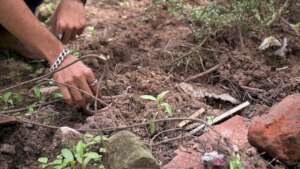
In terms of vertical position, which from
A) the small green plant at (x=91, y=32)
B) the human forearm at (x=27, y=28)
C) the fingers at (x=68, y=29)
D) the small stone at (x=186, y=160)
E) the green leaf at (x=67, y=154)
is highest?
the human forearm at (x=27, y=28)

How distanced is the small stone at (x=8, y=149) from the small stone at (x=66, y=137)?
162 mm

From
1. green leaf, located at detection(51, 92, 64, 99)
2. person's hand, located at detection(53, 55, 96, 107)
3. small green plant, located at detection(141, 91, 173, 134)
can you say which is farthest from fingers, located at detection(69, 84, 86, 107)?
small green plant, located at detection(141, 91, 173, 134)

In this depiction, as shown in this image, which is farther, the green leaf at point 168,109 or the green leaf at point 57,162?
the green leaf at point 168,109

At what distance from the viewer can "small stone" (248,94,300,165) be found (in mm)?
2225

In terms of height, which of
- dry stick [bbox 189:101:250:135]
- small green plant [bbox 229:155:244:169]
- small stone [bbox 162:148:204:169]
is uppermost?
small green plant [bbox 229:155:244:169]

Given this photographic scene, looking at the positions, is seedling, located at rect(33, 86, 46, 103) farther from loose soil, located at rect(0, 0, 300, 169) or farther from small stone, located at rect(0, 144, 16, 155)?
small stone, located at rect(0, 144, 16, 155)

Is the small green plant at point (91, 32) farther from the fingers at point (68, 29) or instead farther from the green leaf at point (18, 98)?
the green leaf at point (18, 98)

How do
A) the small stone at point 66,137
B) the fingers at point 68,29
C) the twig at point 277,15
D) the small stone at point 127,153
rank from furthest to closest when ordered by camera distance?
the twig at point 277,15 < the fingers at point 68,29 < the small stone at point 66,137 < the small stone at point 127,153

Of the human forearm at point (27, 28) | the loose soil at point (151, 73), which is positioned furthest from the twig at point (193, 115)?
the human forearm at point (27, 28)

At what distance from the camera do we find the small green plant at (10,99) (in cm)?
263

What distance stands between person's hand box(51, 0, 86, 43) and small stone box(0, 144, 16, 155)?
2.36 ft

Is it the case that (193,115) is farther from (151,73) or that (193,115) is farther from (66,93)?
(66,93)

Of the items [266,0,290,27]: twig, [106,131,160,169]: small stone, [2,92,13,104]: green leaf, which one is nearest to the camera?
[106,131,160,169]: small stone

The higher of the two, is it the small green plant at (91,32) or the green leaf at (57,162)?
the green leaf at (57,162)
